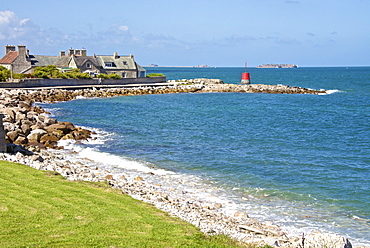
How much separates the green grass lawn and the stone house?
67.9 meters

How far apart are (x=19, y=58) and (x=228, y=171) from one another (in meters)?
65.7

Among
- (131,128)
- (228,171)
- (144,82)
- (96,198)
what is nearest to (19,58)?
(144,82)

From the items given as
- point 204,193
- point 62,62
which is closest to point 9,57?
point 62,62

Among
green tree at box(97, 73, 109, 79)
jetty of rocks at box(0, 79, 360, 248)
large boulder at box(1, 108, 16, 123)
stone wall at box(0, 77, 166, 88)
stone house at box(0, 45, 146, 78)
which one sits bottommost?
jetty of rocks at box(0, 79, 360, 248)

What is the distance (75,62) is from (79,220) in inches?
2986

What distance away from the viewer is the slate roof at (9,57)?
78.5m

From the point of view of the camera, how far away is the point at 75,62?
8431 cm

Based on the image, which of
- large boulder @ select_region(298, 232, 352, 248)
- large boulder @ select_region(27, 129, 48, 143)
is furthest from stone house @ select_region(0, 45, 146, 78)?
large boulder @ select_region(298, 232, 352, 248)

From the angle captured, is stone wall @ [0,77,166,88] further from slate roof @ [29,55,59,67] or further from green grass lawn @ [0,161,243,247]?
green grass lawn @ [0,161,243,247]

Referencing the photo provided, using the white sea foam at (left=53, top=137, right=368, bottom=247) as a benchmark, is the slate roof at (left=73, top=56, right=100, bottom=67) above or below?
above

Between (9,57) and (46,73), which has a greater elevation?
(9,57)

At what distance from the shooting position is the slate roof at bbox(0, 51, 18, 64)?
78.5 metres

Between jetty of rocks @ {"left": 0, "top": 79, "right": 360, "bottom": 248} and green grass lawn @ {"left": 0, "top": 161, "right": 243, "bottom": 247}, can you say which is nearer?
green grass lawn @ {"left": 0, "top": 161, "right": 243, "bottom": 247}

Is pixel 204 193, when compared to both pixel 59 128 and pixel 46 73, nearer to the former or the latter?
pixel 59 128
